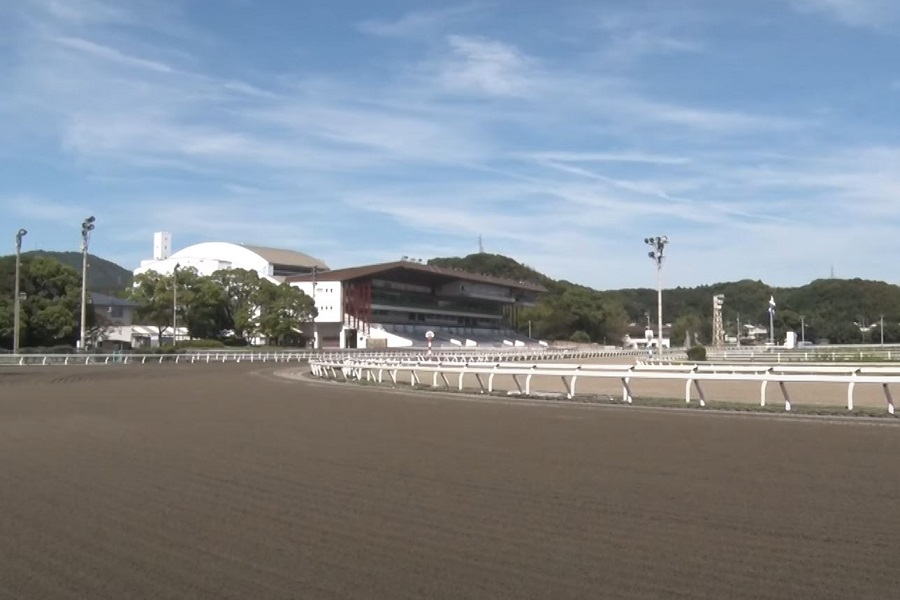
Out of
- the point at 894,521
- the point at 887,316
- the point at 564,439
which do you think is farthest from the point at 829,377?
the point at 887,316

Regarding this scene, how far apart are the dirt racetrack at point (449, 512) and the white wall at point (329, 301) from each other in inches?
3746

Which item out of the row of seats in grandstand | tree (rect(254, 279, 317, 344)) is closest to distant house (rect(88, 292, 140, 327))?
tree (rect(254, 279, 317, 344))

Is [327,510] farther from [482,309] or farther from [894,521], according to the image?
[482,309]

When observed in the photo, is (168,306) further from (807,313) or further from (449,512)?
(807,313)

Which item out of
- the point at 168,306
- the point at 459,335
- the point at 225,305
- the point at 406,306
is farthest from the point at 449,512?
the point at 459,335

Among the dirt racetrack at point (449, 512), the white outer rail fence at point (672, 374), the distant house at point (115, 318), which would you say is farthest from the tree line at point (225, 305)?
the dirt racetrack at point (449, 512)

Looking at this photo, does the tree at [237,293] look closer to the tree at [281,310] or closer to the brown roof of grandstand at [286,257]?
the tree at [281,310]

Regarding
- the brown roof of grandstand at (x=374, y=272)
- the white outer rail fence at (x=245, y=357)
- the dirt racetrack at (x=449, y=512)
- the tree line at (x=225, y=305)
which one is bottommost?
the dirt racetrack at (x=449, y=512)

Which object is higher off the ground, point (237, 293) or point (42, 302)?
point (237, 293)

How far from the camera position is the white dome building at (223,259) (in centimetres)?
12431

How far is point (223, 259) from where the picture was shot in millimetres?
128250

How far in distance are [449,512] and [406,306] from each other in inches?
4432

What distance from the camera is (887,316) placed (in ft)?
521

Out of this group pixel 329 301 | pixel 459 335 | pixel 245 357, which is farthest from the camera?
pixel 459 335
